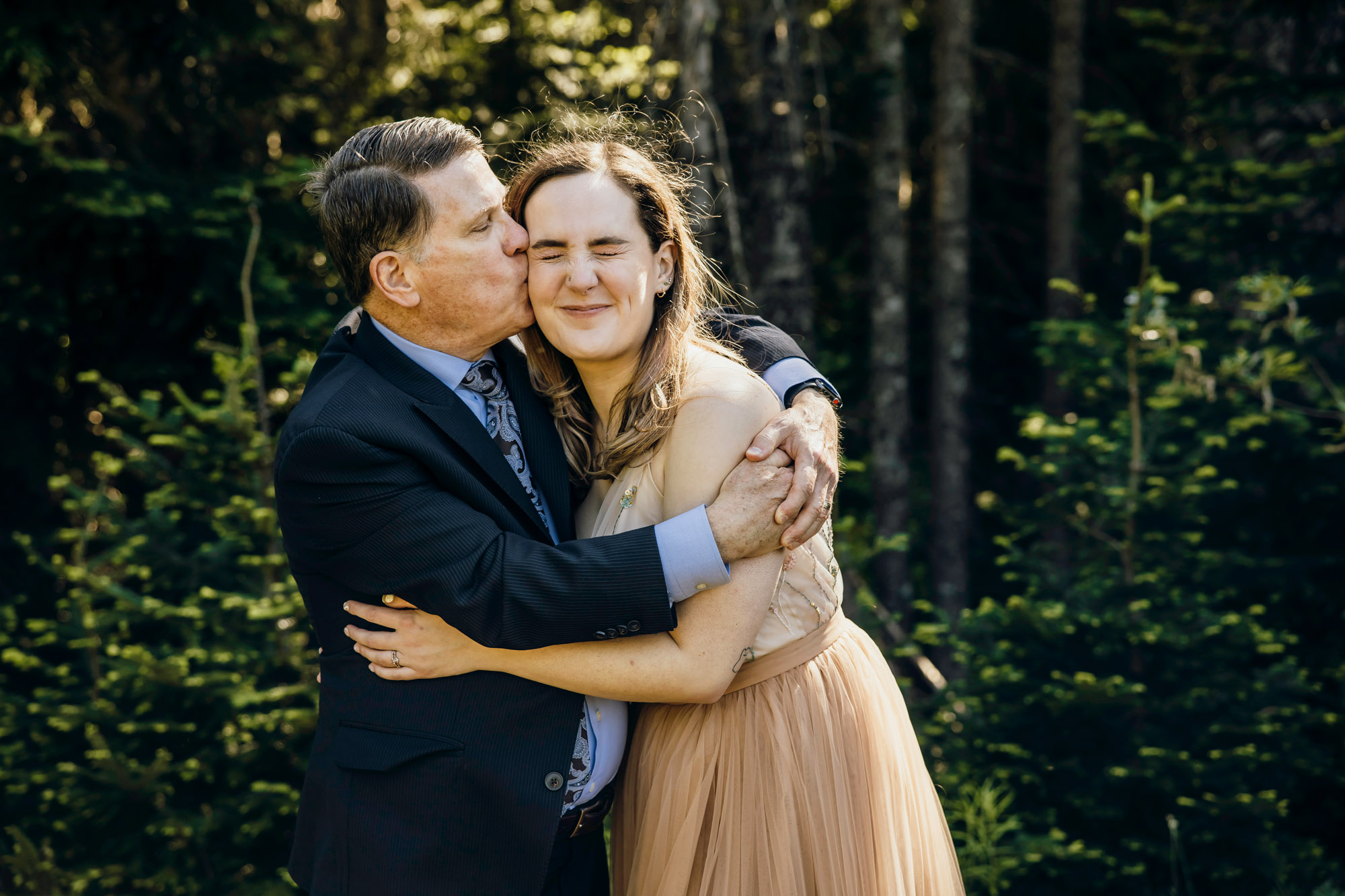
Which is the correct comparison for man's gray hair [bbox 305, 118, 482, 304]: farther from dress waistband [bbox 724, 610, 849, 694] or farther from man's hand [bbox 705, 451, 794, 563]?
dress waistband [bbox 724, 610, 849, 694]

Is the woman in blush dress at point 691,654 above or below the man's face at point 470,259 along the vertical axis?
below

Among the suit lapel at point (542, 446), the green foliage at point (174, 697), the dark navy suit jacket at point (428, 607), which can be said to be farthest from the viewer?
the green foliage at point (174, 697)

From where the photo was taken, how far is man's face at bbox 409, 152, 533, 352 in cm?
193

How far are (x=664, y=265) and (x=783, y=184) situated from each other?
2.84m

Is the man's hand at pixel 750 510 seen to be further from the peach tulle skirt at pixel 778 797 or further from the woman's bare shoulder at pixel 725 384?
the peach tulle skirt at pixel 778 797

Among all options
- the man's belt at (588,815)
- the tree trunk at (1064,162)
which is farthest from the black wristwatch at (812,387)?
the tree trunk at (1064,162)

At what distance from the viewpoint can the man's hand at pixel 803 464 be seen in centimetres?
181

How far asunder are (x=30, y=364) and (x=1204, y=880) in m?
5.96

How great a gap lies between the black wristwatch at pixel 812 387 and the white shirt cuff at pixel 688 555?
0.50 meters

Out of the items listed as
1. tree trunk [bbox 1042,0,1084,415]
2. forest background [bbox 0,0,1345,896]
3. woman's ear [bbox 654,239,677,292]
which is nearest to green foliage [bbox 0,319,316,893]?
forest background [bbox 0,0,1345,896]

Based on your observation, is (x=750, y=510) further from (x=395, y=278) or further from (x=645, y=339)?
(x=395, y=278)

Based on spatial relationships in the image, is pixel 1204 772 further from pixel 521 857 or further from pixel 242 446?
pixel 242 446

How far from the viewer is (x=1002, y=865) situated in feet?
10.8

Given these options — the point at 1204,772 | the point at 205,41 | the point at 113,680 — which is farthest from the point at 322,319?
the point at 1204,772
